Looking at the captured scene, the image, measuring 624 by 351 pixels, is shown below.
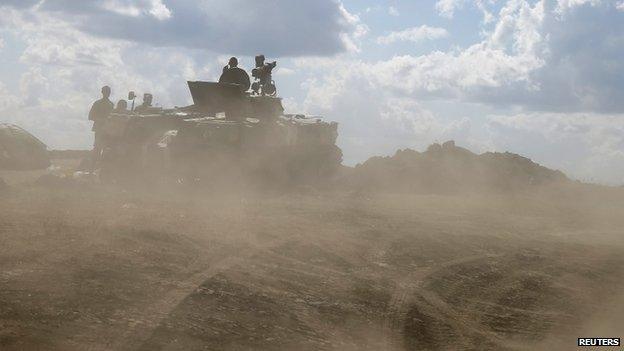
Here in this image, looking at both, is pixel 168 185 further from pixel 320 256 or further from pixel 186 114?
pixel 320 256

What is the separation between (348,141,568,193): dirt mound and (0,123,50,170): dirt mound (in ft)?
36.4

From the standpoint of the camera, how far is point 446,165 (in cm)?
2681

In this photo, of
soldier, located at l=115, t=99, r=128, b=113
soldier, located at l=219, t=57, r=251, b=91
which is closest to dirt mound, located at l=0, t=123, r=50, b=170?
soldier, located at l=115, t=99, r=128, b=113

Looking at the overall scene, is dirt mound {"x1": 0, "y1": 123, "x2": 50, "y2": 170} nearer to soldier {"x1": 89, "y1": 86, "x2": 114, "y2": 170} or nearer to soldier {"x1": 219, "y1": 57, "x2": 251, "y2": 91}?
soldier {"x1": 89, "y1": 86, "x2": 114, "y2": 170}

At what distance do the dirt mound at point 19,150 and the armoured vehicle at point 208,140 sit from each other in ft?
15.1

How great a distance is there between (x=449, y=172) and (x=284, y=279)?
18.1 metres

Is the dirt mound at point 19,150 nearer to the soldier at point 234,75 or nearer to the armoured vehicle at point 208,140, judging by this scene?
the armoured vehicle at point 208,140

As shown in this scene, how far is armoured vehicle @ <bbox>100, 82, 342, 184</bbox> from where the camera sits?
1820cm

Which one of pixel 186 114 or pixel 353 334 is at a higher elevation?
pixel 186 114

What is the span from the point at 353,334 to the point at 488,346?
139 cm

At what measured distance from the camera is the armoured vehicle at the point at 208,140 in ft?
59.7

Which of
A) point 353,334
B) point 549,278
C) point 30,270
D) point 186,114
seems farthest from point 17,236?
point 186,114

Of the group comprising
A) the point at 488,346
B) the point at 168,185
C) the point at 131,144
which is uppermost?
the point at 131,144

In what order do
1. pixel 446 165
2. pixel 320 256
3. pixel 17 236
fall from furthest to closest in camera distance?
1. pixel 446 165
2. pixel 320 256
3. pixel 17 236
